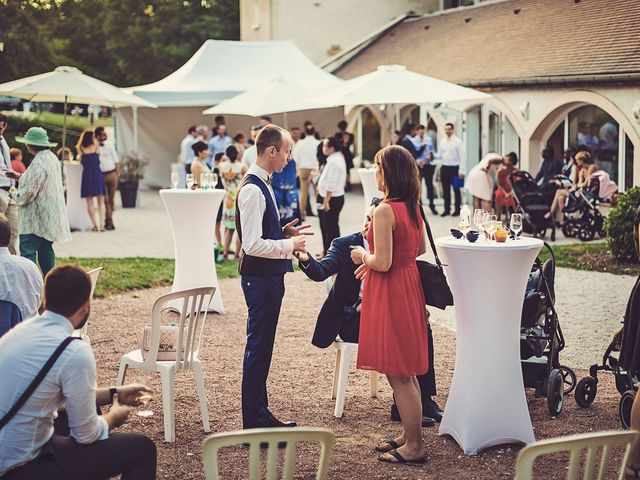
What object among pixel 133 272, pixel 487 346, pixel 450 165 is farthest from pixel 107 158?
pixel 487 346

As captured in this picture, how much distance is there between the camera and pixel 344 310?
276 inches

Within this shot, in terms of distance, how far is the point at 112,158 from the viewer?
19.2 m

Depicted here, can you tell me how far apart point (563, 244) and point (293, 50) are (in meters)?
12.3

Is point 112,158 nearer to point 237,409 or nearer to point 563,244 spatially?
point 563,244

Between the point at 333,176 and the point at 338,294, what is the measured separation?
24.3 feet

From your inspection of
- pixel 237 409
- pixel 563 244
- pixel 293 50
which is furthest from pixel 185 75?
pixel 237 409

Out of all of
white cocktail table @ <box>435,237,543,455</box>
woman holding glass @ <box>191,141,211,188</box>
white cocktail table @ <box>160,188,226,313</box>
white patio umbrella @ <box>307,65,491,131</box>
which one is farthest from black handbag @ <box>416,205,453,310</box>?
woman holding glass @ <box>191,141,211,188</box>

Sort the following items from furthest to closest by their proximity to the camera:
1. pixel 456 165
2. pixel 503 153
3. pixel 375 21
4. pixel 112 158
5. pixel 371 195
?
pixel 375 21, pixel 503 153, pixel 456 165, pixel 112 158, pixel 371 195

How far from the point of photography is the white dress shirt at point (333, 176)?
14.2m

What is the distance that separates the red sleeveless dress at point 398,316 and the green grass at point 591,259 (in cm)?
800

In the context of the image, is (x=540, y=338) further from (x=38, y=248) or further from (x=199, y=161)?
(x=199, y=161)

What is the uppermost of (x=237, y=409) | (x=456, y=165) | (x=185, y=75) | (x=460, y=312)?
(x=185, y=75)

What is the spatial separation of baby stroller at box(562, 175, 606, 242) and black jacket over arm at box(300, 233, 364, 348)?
10.6 meters

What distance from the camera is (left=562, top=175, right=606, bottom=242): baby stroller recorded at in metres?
16.8
